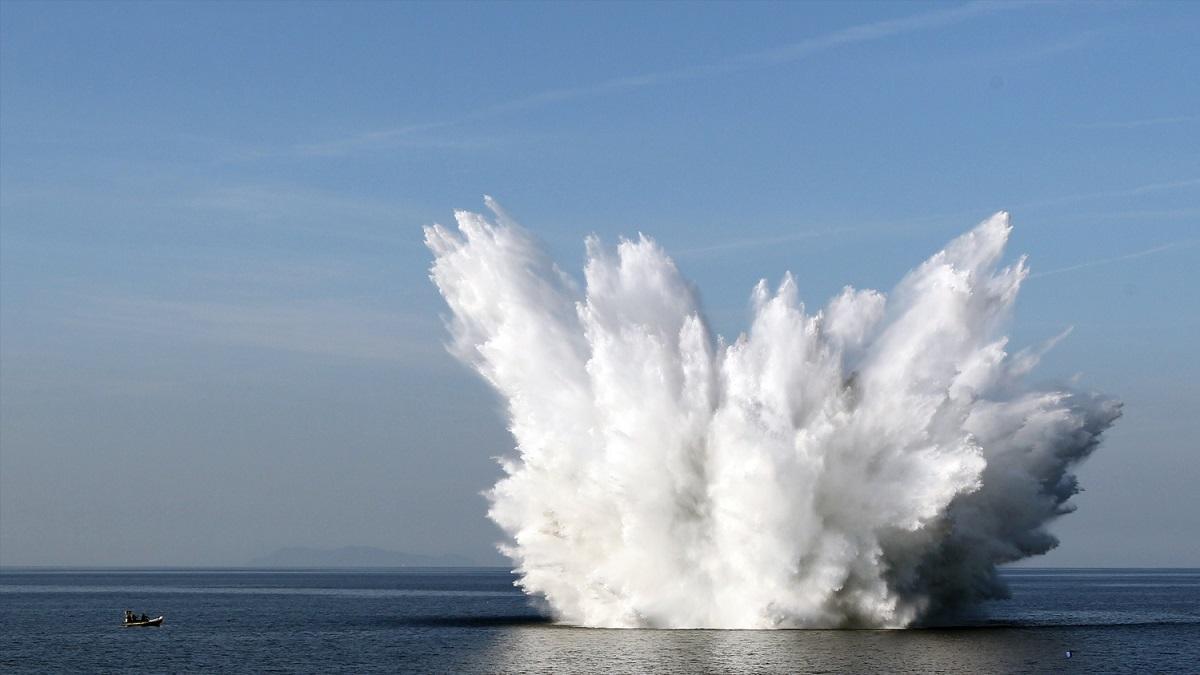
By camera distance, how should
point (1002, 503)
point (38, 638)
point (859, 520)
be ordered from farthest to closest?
point (38, 638), point (1002, 503), point (859, 520)

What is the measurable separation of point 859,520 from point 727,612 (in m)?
8.88

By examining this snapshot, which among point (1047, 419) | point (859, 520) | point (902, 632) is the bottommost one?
point (902, 632)

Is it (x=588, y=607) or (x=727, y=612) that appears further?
(x=588, y=607)

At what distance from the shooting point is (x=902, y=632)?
84938 millimetres

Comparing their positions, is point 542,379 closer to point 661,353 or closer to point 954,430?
point 661,353

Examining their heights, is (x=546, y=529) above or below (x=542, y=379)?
below

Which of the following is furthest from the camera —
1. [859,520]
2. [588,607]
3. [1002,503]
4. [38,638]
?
[38,638]

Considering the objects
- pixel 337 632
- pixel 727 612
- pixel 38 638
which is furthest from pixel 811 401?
pixel 38 638

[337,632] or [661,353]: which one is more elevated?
[661,353]

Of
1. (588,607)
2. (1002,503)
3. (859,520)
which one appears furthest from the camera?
(588,607)

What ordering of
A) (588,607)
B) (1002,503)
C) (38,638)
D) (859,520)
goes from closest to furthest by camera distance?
(859,520)
(1002,503)
(588,607)
(38,638)

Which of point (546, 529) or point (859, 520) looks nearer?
point (859, 520)

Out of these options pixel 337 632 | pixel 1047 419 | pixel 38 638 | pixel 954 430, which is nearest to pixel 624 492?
pixel 954 430

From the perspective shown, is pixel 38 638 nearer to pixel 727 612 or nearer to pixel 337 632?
pixel 337 632
